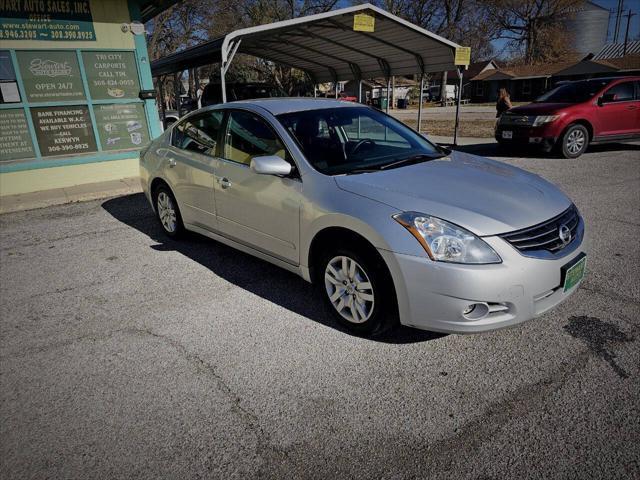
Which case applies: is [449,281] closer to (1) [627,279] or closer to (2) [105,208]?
(1) [627,279]

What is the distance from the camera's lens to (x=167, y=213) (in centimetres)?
502

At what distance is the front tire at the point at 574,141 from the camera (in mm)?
9617

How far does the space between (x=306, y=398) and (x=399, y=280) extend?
865 mm

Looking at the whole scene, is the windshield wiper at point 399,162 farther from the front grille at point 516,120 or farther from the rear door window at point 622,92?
A: the rear door window at point 622,92

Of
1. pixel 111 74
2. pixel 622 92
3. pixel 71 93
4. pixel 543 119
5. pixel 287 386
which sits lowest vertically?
pixel 287 386

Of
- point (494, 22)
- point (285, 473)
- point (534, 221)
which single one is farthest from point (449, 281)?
point (494, 22)

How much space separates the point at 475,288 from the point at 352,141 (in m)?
1.80

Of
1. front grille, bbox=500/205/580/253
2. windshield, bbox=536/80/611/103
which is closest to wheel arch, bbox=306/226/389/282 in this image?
front grille, bbox=500/205/580/253

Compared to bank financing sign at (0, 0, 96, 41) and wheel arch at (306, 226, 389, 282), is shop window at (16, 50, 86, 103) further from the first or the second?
wheel arch at (306, 226, 389, 282)

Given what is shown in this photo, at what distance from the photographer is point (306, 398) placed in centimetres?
248

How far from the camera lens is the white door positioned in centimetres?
332

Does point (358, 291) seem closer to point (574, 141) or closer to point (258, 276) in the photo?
point (258, 276)

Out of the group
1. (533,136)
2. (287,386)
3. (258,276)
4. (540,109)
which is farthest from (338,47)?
(287,386)

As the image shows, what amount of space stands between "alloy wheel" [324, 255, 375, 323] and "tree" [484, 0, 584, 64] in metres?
58.2
